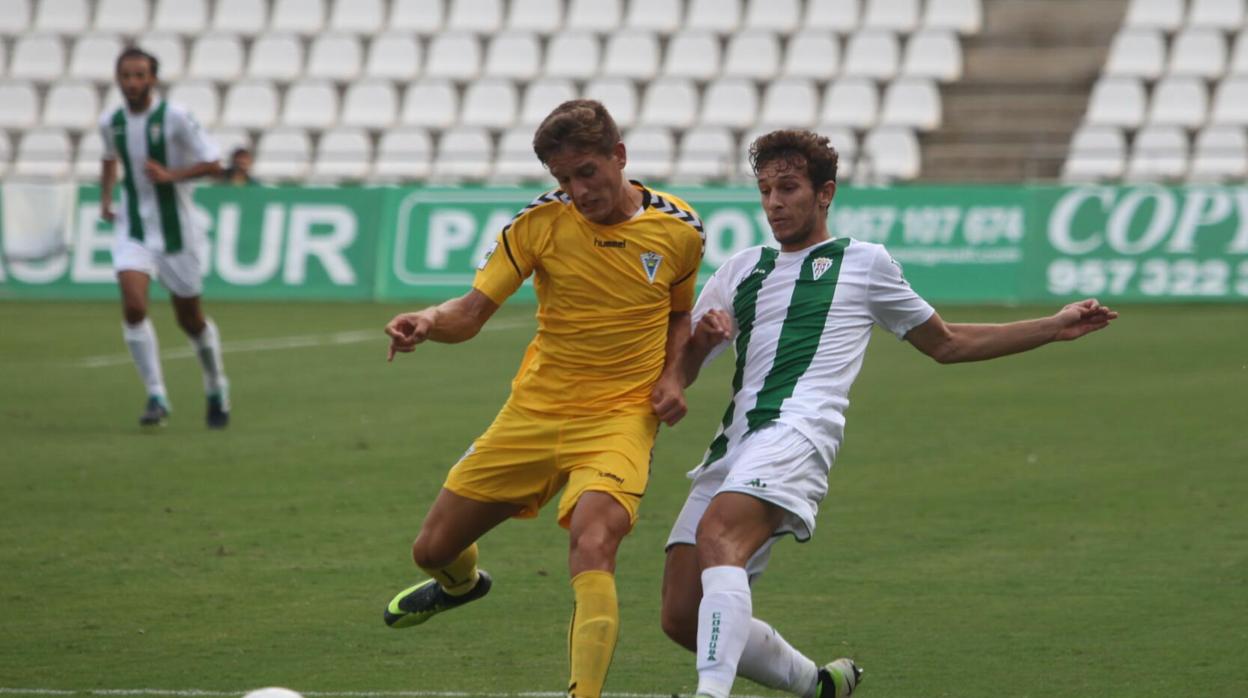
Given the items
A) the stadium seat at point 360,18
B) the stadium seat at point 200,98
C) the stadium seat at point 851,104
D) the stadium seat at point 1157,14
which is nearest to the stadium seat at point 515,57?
the stadium seat at point 360,18

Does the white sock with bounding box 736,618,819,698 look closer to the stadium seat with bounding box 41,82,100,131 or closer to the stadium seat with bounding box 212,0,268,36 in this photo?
the stadium seat with bounding box 41,82,100,131

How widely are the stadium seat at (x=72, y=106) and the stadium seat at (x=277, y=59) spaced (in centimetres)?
231

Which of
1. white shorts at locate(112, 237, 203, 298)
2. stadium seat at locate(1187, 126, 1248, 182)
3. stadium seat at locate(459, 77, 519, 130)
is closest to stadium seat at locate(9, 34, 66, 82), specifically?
stadium seat at locate(459, 77, 519, 130)

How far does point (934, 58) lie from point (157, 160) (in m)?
15.3

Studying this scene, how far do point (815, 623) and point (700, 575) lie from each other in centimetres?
158

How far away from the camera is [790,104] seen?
25203 mm

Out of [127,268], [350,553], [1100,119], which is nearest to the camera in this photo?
[350,553]

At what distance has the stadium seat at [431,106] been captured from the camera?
26.4 meters

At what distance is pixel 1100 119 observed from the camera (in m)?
24.2

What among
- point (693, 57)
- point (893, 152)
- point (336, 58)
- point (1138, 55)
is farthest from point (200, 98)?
point (1138, 55)

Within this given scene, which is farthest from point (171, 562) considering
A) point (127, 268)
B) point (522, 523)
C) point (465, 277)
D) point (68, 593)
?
point (465, 277)

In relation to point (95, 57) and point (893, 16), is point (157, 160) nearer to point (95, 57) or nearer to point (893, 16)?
point (893, 16)

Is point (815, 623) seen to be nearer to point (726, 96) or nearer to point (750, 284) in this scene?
point (750, 284)

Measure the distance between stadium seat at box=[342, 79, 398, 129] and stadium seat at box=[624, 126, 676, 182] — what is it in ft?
12.8
